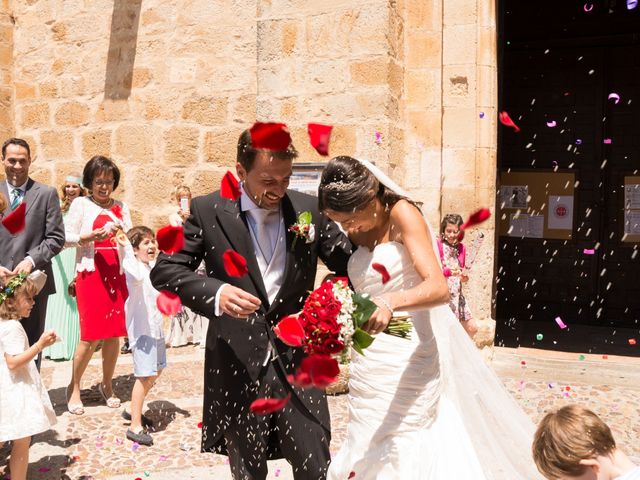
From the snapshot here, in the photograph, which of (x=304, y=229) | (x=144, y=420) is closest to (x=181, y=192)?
(x=144, y=420)

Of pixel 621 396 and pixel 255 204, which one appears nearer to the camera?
pixel 255 204

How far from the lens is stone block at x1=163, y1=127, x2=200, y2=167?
26.3 feet

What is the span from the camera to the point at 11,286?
13.5ft

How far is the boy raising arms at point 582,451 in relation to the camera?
7.72 ft

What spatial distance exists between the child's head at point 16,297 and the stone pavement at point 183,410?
3.49 ft

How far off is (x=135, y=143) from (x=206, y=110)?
101cm

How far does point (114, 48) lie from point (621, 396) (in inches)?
262

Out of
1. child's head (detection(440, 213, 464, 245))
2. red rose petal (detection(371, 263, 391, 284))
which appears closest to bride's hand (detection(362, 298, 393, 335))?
red rose petal (detection(371, 263, 391, 284))

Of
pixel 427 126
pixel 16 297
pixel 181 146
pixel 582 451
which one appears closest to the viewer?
pixel 582 451

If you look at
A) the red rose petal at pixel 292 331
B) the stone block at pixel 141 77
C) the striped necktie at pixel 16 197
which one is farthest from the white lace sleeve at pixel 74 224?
the red rose petal at pixel 292 331

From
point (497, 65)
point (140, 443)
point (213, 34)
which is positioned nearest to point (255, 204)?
point (140, 443)

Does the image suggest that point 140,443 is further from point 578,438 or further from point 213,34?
point 213,34

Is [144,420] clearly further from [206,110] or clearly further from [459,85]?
[459,85]

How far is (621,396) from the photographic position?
6082mm
